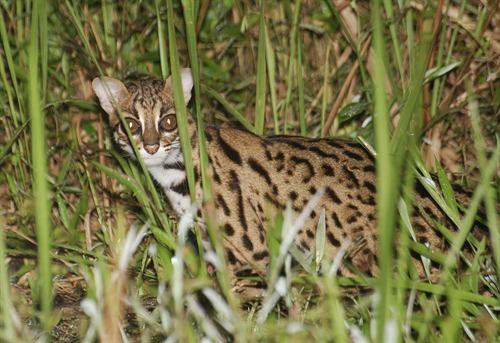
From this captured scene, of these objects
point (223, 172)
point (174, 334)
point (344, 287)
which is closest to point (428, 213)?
point (344, 287)

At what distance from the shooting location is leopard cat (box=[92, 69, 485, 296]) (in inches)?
178

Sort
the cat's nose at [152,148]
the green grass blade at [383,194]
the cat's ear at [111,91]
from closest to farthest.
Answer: the green grass blade at [383,194]
the cat's nose at [152,148]
the cat's ear at [111,91]

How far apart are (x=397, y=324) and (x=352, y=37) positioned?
3151mm

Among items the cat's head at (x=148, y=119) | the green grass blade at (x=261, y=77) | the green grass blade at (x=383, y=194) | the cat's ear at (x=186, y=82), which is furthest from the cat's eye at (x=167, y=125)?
A: the green grass blade at (x=383, y=194)

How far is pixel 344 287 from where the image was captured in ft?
14.1

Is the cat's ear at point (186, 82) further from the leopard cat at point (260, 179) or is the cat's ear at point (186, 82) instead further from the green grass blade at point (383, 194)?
the green grass blade at point (383, 194)

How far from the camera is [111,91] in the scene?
4.71m

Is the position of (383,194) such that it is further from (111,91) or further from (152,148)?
(111,91)

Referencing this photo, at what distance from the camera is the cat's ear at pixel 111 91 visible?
469 cm

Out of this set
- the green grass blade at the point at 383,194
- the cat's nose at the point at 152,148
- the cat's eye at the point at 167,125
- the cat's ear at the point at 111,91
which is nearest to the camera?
the green grass blade at the point at 383,194

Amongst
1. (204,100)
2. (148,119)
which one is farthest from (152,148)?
(204,100)

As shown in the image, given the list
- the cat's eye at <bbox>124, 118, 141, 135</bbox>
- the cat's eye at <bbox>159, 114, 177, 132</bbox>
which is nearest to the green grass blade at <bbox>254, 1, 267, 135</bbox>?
the cat's eye at <bbox>159, 114, 177, 132</bbox>

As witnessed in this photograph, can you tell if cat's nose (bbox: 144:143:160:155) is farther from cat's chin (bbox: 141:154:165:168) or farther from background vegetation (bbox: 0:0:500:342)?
background vegetation (bbox: 0:0:500:342)

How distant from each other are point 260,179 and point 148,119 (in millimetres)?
687
